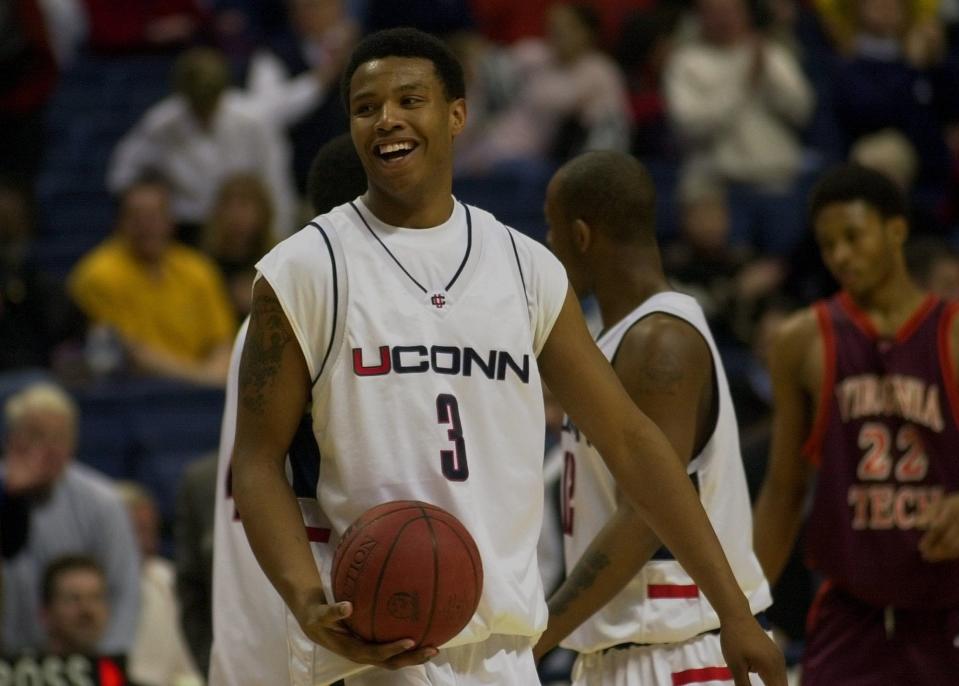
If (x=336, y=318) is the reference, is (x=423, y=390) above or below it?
below

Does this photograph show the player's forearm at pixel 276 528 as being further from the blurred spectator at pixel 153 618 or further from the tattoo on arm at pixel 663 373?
the blurred spectator at pixel 153 618

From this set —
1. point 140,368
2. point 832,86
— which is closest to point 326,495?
point 140,368

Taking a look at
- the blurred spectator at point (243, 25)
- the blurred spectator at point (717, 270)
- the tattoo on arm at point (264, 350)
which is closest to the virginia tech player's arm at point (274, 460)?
the tattoo on arm at point (264, 350)

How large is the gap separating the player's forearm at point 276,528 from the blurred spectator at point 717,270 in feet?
23.0

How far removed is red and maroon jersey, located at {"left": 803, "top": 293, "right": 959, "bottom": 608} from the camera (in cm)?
536

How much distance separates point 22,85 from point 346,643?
8.85 m

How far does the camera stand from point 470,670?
3672mm

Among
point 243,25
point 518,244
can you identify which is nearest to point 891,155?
point 243,25

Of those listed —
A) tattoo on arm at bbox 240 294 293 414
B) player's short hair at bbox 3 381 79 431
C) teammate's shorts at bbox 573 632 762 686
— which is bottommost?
teammate's shorts at bbox 573 632 762 686

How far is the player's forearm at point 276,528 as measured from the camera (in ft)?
11.4

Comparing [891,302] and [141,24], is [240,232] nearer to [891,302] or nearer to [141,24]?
[141,24]

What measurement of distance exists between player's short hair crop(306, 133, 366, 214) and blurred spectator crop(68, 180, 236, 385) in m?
5.28

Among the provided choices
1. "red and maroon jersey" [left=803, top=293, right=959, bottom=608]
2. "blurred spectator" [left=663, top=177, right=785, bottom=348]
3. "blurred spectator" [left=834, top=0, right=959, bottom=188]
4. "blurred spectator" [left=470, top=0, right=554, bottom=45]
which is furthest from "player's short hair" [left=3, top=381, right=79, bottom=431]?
"blurred spectator" [left=834, top=0, right=959, bottom=188]

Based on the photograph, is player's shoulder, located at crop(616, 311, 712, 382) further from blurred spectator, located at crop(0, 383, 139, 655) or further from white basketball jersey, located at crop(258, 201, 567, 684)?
blurred spectator, located at crop(0, 383, 139, 655)
